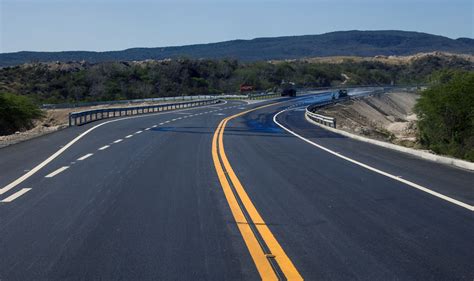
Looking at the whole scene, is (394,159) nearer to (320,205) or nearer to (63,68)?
(320,205)

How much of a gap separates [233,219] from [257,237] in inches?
47.5

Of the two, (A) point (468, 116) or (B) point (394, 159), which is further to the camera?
(A) point (468, 116)

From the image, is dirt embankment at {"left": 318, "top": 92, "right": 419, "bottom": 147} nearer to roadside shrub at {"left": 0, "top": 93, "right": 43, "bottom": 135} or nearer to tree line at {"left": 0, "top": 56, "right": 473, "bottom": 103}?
tree line at {"left": 0, "top": 56, "right": 473, "bottom": 103}

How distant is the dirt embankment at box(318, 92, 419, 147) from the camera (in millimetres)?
57103

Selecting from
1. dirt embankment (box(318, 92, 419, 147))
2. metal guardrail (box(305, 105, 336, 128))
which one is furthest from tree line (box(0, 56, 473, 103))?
metal guardrail (box(305, 105, 336, 128))

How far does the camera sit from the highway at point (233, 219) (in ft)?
23.2

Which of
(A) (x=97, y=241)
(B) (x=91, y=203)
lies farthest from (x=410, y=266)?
(B) (x=91, y=203)

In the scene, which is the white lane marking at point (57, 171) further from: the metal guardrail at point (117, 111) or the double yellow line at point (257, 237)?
the metal guardrail at point (117, 111)

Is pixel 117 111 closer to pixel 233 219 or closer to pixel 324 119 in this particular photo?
pixel 324 119

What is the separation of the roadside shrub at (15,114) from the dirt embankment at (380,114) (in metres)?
23.1

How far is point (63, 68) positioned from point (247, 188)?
111 metres

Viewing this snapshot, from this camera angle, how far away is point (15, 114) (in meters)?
48.2

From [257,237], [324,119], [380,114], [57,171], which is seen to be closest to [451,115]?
[324,119]

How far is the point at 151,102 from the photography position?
86.3 m
